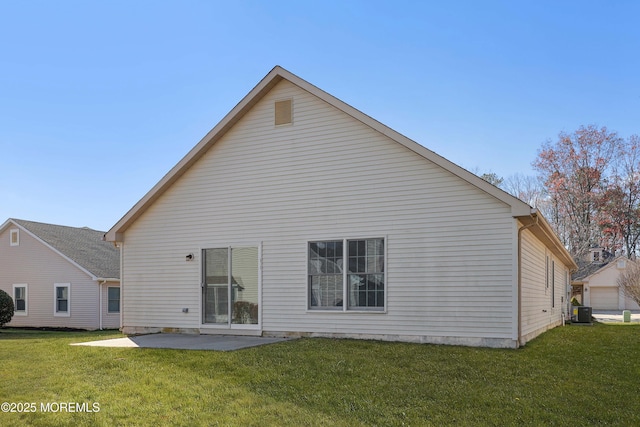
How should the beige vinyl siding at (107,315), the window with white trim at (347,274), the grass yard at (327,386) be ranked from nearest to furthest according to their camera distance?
the grass yard at (327,386)
the window with white trim at (347,274)
the beige vinyl siding at (107,315)

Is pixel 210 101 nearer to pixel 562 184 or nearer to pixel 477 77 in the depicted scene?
pixel 477 77

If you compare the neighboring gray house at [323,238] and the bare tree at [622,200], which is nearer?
the neighboring gray house at [323,238]

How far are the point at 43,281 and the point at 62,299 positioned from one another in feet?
4.24

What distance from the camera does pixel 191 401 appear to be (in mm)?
Result: 6293

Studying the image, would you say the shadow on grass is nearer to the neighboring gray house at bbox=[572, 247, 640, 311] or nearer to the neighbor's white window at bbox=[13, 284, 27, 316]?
the neighbor's white window at bbox=[13, 284, 27, 316]

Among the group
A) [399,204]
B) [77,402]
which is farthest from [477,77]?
[77,402]

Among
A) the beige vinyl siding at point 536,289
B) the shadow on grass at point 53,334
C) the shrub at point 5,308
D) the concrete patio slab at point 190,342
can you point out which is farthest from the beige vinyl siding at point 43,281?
the beige vinyl siding at point 536,289

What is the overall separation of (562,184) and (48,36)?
34444 millimetres

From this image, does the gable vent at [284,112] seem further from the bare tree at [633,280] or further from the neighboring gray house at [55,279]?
the bare tree at [633,280]

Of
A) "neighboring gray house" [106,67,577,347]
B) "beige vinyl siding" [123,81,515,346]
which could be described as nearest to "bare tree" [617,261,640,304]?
"neighboring gray house" [106,67,577,347]

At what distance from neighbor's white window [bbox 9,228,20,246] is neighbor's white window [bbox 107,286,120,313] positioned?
5.10m

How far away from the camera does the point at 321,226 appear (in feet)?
39.2

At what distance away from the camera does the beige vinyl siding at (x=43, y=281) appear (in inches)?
890

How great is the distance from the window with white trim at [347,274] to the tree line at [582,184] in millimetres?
30564
